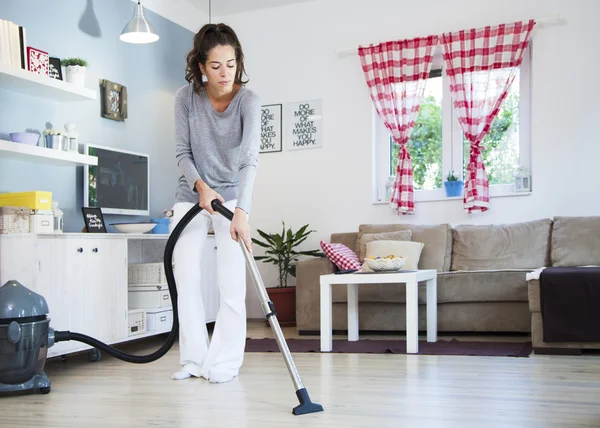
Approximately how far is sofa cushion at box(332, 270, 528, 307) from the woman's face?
2.39 metres

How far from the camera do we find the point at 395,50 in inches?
226

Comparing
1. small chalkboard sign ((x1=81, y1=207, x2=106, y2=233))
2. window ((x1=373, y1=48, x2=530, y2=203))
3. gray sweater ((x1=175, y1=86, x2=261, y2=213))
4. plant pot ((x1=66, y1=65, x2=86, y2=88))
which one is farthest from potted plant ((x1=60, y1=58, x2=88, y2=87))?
window ((x1=373, y1=48, x2=530, y2=203))

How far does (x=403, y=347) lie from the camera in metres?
4.11

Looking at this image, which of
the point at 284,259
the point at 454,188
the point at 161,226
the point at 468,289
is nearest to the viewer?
the point at 468,289

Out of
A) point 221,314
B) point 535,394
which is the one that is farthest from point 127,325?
point 535,394

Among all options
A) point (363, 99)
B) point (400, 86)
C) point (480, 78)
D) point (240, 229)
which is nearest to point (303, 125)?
point (363, 99)

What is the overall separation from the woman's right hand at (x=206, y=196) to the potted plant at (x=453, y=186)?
3.16 m

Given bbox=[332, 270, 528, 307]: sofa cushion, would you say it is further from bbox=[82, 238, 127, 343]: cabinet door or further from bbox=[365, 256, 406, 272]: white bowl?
bbox=[82, 238, 127, 343]: cabinet door

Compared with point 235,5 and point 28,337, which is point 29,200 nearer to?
point 28,337

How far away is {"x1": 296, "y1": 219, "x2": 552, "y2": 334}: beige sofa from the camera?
4594 millimetres

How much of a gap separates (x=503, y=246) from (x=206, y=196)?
9.80 ft

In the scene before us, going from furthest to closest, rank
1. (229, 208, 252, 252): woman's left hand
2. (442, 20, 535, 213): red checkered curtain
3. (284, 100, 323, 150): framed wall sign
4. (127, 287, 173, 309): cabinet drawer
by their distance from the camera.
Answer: (284, 100, 323, 150): framed wall sign < (442, 20, 535, 213): red checkered curtain < (127, 287, 173, 309): cabinet drawer < (229, 208, 252, 252): woman's left hand

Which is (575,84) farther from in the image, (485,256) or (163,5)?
(163,5)

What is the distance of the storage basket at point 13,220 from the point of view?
11.2ft
